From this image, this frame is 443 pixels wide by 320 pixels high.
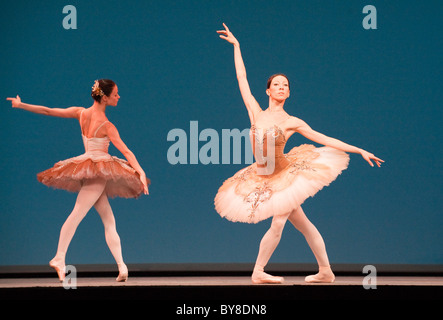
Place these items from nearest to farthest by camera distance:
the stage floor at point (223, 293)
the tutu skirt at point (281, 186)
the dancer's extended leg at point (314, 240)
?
the stage floor at point (223, 293)
the tutu skirt at point (281, 186)
the dancer's extended leg at point (314, 240)

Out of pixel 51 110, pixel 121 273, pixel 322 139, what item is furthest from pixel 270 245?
pixel 51 110

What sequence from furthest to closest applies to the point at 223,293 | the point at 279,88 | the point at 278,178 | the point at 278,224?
the point at 279,88 → the point at 278,178 → the point at 278,224 → the point at 223,293

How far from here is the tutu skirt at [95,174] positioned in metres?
4.59

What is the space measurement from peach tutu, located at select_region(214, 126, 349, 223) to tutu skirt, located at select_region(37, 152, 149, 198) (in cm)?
64

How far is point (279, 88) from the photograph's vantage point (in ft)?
15.3

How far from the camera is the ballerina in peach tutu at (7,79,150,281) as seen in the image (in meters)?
4.60

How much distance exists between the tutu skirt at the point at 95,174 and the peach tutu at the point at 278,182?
64 centimetres

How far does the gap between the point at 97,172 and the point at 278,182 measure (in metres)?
1.21

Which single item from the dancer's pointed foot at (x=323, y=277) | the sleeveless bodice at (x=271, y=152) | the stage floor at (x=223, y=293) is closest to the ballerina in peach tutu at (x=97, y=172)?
the stage floor at (x=223, y=293)

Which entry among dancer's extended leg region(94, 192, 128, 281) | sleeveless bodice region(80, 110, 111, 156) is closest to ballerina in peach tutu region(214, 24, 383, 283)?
dancer's extended leg region(94, 192, 128, 281)

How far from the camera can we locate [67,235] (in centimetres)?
454

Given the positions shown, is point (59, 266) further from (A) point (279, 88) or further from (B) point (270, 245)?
(A) point (279, 88)

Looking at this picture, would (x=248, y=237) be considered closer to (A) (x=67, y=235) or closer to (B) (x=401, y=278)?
(B) (x=401, y=278)

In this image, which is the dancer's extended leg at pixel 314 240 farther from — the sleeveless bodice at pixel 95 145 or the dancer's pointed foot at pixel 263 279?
the sleeveless bodice at pixel 95 145
